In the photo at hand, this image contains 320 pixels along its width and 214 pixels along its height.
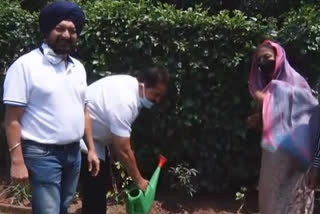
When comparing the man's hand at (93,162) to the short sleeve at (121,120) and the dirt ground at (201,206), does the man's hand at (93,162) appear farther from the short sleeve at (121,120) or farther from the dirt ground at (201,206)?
the dirt ground at (201,206)

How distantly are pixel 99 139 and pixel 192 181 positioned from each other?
74.5 inches

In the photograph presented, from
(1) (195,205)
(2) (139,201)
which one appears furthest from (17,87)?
(1) (195,205)

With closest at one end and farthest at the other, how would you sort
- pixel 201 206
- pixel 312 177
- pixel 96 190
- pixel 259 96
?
A: pixel 312 177 < pixel 259 96 < pixel 96 190 < pixel 201 206

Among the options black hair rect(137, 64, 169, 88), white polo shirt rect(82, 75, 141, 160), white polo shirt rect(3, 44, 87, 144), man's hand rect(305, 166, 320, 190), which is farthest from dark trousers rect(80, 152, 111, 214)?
man's hand rect(305, 166, 320, 190)

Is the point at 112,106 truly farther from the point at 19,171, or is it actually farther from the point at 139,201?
the point at 19,171

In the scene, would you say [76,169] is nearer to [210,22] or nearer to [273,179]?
[273,179]

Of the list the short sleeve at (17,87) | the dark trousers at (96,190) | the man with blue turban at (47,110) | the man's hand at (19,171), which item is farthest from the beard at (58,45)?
the dark trousers at (96,190)

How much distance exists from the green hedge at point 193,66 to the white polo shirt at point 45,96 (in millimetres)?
2129

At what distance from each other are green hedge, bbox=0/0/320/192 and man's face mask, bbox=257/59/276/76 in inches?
45.4

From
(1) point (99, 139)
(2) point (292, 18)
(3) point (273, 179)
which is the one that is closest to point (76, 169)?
(1) point (99, 139)

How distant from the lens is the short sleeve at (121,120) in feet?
14.4

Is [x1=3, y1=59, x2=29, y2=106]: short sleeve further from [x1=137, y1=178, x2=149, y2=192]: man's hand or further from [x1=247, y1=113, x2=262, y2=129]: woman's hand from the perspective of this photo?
[x1=247, y1=113, x2=262, y2=129]: woman's hand

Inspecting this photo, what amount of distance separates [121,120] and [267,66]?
3.53 feet

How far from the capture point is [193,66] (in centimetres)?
607
